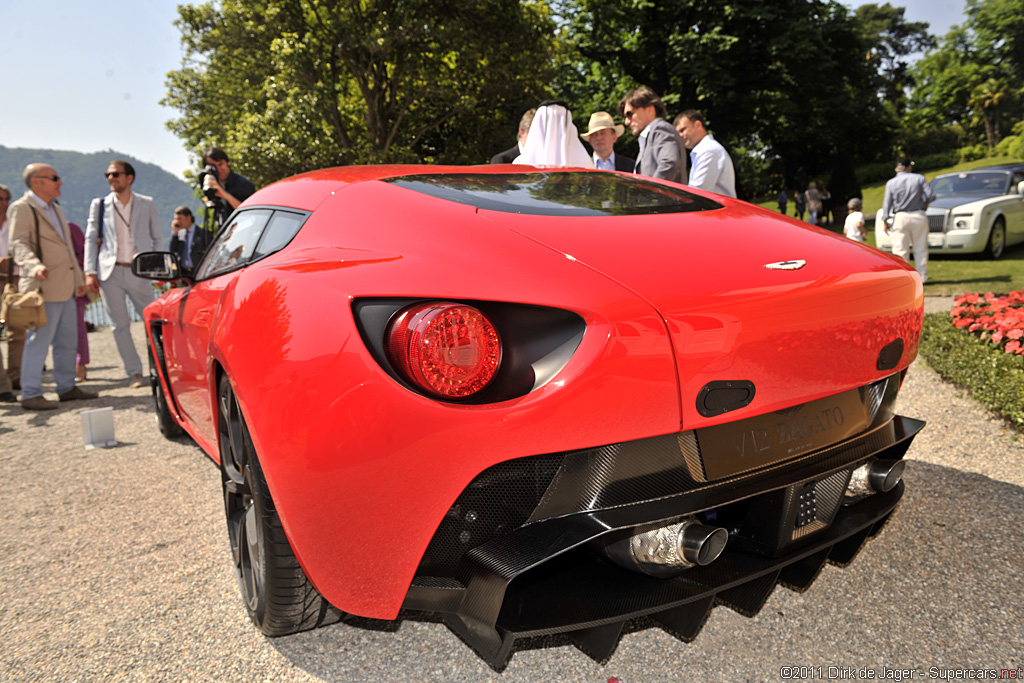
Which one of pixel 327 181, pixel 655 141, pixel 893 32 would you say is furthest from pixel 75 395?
pixel 893 32

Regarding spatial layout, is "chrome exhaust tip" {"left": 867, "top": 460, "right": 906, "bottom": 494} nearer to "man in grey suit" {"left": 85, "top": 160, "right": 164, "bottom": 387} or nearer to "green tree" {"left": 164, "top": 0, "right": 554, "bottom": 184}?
"man in grey suit" {"left": 85, "top": 160, "right": 164, "bottom": 387}

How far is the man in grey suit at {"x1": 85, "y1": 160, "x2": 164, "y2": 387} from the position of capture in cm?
661

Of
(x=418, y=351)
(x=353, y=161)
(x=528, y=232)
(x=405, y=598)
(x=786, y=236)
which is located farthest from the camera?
(x=353, y=161)

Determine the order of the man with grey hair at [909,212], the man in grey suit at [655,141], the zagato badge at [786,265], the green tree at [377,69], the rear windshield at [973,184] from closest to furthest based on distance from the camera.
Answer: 1. the zagato badge at [786,265]
2. the man in grey suit at [655,141]
3. the man with grey hair at [909,212]
4. the rear windshield at [973,184]
5. the green tree at [377,69]

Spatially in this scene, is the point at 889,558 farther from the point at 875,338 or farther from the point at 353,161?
the point at 353,161

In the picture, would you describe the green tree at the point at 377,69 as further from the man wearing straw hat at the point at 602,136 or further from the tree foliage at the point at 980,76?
the tree foliage at the point at 980,76

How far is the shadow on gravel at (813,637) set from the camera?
2029 mm

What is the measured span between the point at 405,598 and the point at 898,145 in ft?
162

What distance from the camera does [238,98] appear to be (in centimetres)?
2830

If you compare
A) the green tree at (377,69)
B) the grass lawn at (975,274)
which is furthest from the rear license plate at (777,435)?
the green tree at (377,69)

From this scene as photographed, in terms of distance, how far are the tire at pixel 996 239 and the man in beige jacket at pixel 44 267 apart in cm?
1356

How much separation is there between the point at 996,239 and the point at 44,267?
14.0 meters

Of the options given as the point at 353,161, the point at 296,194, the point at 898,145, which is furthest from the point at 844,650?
the point at 898,145

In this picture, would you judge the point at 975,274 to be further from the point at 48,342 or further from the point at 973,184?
the point at 48,342
